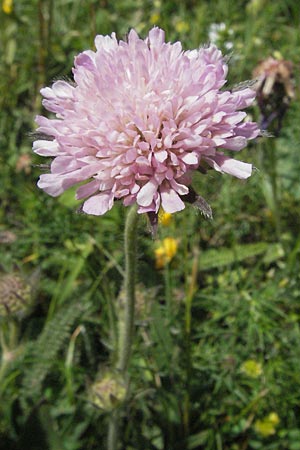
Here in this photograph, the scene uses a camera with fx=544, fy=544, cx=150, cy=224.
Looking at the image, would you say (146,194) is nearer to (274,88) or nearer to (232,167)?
(232,167)

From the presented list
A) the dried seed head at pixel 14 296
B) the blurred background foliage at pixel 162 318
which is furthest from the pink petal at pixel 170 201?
the dried seed head at pixel 14 296

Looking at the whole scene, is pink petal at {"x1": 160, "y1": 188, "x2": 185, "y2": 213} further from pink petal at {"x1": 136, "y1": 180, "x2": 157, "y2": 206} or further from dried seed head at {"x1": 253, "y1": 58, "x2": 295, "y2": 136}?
dried seed head at {"x1": 253, "y1": 58, "x2": 295, "y2": 136}

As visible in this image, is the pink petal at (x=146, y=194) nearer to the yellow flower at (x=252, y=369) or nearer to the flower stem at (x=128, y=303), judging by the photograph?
the flower stem at (x=128, y=303)

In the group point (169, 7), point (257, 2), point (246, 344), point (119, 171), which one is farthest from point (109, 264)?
→ point (169, 7)

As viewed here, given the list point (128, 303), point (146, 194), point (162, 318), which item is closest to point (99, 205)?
point (146, 194)

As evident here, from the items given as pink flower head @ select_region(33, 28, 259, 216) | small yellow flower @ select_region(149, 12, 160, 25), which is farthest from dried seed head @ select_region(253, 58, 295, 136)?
small yellow flower @ select_region(149, 12, 160, 25)
